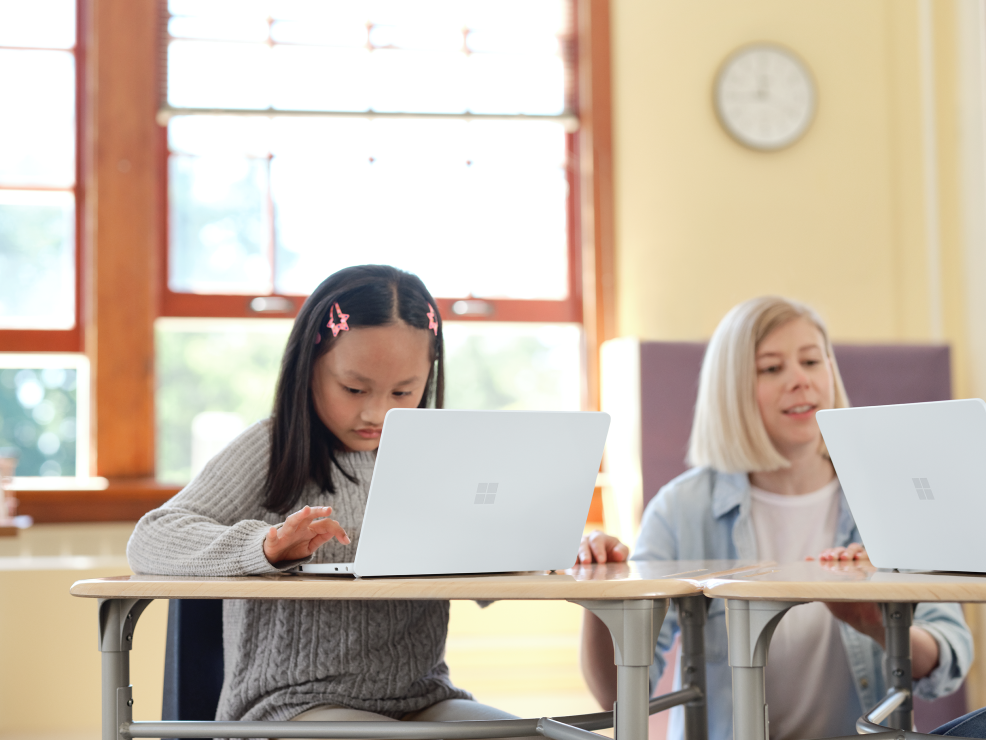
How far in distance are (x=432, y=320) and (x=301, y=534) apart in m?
0.48

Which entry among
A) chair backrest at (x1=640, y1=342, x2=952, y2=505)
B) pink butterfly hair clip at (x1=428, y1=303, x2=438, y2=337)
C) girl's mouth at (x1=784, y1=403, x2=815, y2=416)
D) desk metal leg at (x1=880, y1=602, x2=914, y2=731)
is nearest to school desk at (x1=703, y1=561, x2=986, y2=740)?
desk metal leg at (x1=880, y1=602, x2=914, y2=731)

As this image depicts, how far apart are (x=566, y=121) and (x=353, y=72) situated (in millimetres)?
680

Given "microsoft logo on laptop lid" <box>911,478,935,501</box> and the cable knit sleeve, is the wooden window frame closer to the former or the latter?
the cable knit sleeve

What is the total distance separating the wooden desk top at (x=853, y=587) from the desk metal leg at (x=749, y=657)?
16 mm

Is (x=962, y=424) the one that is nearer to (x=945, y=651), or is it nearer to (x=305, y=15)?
(x=945, y=651)

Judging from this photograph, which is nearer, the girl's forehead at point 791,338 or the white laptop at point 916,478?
the white laptop at point 916,478

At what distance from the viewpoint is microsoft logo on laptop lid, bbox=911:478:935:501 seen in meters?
1.03

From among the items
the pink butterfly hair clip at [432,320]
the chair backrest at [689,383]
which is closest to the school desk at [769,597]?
the pink butterfly hair clip at [432,320]

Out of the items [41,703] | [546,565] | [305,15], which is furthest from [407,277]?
[305,15]

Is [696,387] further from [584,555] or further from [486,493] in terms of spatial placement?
[486,493]

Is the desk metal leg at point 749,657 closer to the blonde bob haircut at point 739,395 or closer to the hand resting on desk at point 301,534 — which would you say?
the hand resting on desk at point 301,534

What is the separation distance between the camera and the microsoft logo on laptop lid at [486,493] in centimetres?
101

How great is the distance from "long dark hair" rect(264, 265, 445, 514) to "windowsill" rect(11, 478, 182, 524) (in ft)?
4.99

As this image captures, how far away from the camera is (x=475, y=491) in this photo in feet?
3.30
